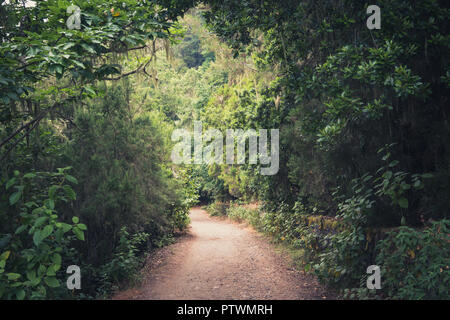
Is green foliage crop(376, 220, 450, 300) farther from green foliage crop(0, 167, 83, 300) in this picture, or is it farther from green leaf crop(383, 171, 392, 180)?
green foliage crop(0, 167, 83, 300)

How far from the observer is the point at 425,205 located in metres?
5.40

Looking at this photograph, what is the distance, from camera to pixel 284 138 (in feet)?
33.2

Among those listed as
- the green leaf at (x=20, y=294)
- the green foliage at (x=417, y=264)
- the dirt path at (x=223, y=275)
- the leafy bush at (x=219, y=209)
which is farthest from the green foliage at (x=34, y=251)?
the leafy bush at (x=219, y=209)

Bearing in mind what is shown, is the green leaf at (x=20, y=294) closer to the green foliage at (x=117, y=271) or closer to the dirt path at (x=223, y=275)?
the dirt path at (x=223, y=275)

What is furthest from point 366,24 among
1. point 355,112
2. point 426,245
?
point 426,245

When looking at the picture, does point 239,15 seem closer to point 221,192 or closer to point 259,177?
point 259,177

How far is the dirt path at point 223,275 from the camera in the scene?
6820 millimetres

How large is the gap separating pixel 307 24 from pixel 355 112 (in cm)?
303

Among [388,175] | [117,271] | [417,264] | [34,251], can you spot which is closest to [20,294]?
[34,251]

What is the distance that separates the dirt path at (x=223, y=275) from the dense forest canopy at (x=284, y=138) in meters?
0.61

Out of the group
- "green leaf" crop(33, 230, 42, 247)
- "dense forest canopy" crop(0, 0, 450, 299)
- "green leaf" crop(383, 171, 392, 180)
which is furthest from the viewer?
"green leaf" crop(383, 171, 392, 180)

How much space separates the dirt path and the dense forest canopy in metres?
0.61

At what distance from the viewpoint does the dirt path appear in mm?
6820

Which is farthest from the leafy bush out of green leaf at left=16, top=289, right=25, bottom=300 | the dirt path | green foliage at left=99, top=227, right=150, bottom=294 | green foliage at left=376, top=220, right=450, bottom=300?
green leaf at left=16, top=289, right=25, bottom=300
